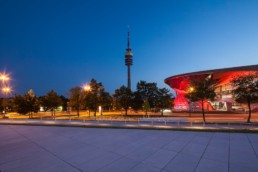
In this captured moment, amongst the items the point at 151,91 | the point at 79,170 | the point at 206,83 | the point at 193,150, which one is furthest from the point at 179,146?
the point at 151,91

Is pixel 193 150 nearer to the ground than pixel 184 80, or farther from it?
nearer to the ground

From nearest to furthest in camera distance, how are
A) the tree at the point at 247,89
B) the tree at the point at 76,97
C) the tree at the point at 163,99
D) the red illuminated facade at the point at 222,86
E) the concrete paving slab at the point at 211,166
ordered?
the concrete paving slab at the point at 211,166
the tree at the point at 247,89
the tree at the point at 163,99
the tree at the point at 76,97
the red illuminated facade at the point at 222,86

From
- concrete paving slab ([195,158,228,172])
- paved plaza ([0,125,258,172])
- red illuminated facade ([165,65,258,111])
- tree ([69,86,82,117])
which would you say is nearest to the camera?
concrete paving slab ([195,158,228,172])

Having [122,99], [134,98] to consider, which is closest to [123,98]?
[122,99]

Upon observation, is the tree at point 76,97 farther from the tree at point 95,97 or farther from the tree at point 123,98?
the tree at point 123,98

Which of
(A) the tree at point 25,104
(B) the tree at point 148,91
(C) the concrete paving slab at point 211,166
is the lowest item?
(C) the concrete paving slab at point 211,166

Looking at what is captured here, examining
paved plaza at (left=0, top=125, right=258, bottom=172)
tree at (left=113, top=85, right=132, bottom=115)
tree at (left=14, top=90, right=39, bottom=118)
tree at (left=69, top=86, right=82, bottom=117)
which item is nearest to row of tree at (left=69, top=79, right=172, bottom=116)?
tree at (left=113, top=85, right=132, bottom=115)

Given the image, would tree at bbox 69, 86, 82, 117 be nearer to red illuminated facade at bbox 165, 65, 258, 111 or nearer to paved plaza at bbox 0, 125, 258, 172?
red illuminated facade at bbox 165, 65, 258, 111

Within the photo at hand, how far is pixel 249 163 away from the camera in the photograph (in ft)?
24.8

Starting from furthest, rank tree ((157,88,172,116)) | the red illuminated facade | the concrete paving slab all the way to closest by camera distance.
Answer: the red illuminated facade → tree ((157,88,172,116)) → the concrete paving slab

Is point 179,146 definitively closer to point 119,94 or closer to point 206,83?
point 206,83

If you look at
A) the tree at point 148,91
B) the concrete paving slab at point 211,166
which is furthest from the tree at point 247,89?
the tree at point 148,91

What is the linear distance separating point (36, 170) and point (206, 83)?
25.0 meters

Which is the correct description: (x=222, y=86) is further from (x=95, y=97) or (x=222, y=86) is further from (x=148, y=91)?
(x=95, y=97)
